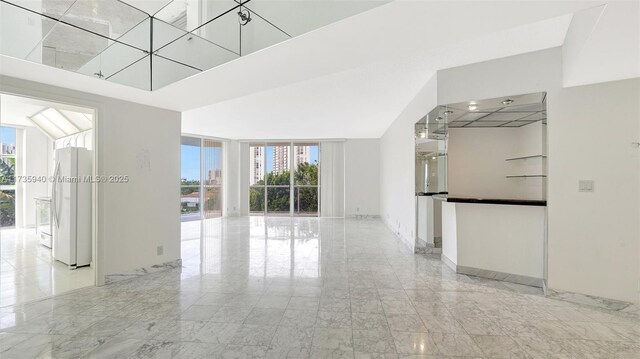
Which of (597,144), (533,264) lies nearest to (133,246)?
(533,264)

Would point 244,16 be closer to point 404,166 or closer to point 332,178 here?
point 404,166

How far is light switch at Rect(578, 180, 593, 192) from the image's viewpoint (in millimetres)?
2906

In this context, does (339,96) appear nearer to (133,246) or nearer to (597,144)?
(597,144)

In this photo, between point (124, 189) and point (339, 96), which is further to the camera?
point (339, 96)

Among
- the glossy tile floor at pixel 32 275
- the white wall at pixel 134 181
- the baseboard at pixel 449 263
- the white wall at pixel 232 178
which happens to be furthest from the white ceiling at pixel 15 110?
the baseboard at pixel 449 263

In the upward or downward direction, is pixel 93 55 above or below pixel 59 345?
above

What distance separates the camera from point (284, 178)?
9.84 meters

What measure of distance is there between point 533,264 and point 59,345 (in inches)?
192

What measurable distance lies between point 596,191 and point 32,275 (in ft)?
23.0

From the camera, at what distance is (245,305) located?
2.91 metres

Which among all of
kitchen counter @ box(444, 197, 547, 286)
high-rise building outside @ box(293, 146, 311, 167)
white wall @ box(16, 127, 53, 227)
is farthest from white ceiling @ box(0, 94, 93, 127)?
kitchen counter @ box(444, 197, 547, 286)

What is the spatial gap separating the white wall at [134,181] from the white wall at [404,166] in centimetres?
386

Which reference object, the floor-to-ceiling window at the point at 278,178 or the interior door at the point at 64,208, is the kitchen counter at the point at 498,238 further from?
the floor-to-ceiling window at the point at 278,178

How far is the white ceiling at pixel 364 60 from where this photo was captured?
185 cm
